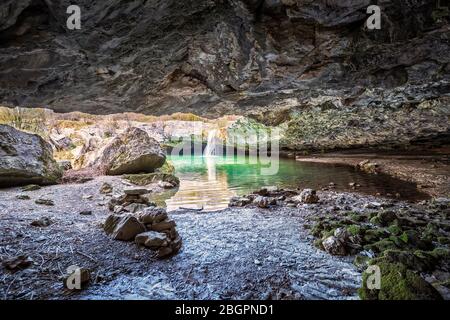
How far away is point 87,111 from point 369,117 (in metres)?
13.4

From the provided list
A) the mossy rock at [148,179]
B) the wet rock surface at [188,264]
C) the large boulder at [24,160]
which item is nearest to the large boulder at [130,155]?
the mossy rock at [148,179]

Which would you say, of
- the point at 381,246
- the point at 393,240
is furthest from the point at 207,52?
the point at 393,240

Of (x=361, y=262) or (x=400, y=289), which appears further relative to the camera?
(x=361, y=262)

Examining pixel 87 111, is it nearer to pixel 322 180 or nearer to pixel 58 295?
pixel 58 295

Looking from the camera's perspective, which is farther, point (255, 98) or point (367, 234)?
point (255, 98)

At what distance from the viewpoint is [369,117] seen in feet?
45.6

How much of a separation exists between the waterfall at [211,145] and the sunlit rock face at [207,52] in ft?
72.3

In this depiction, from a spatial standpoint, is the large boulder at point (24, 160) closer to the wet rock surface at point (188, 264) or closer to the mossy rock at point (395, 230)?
the wet rock surface at point (188, 264)

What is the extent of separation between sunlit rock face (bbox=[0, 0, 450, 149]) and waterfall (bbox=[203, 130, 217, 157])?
22.0 m

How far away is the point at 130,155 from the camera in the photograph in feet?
44.4

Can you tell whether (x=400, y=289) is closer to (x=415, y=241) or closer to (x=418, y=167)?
(x=415, y=241)

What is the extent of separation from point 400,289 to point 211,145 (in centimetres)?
3286

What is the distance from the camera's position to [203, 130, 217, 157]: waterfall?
103 ft
